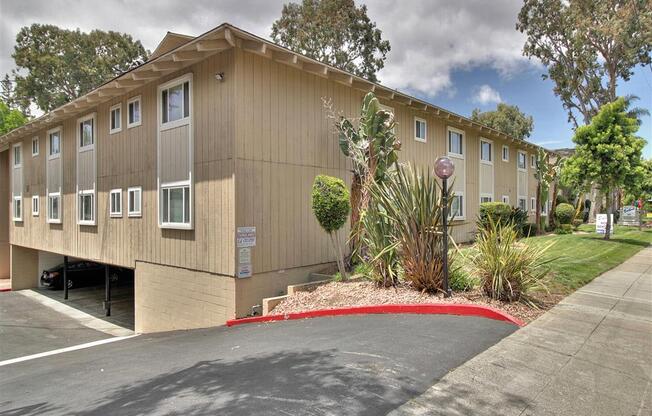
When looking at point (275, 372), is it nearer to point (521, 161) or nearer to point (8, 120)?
point (521, 161)

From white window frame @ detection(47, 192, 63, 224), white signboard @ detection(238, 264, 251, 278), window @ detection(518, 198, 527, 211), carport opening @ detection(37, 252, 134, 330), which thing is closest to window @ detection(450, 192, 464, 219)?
window @ detection(518, 198, 527, 211)

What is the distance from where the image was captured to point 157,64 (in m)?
9.71

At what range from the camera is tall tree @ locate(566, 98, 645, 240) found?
46.3 ft

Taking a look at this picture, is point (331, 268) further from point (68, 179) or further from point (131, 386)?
point (68, 179)

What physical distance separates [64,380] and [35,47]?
38.0 metres

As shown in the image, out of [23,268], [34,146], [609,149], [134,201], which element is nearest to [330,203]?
[134,201]

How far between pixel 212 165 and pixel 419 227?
5.17 metres

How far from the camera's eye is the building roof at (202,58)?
329 inches

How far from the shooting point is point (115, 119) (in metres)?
13.0

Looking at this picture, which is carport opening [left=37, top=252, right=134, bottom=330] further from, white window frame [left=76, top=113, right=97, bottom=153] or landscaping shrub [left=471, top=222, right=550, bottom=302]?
landscaping shrub [left=471, top=222, right=550, bottom=302]

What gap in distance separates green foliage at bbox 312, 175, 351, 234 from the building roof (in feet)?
10.9

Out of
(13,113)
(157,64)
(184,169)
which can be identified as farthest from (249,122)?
(13,113)

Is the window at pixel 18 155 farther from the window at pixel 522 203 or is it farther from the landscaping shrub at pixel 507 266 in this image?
the window at pixel 522 203

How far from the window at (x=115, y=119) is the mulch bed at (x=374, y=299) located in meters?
8.99
